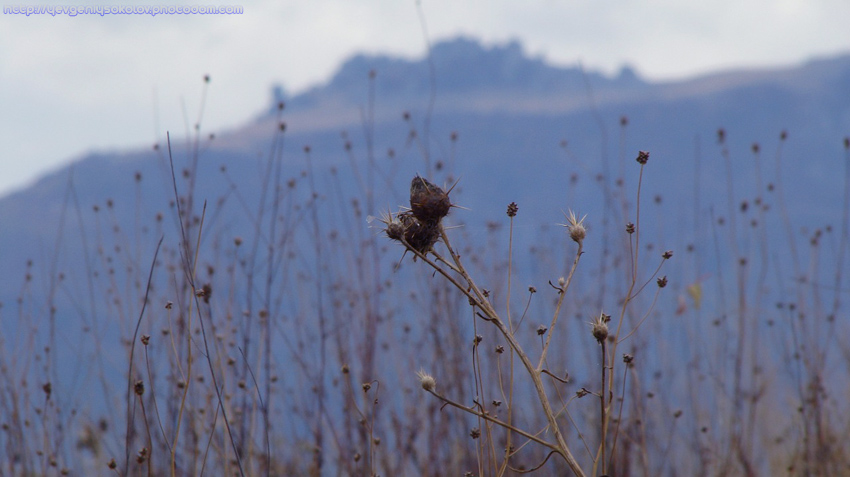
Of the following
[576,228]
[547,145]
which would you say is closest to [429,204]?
[576,228]

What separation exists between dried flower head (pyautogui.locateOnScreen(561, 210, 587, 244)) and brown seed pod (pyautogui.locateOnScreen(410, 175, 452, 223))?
0.77 ft

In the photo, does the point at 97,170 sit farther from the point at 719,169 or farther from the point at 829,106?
the point at 829,106

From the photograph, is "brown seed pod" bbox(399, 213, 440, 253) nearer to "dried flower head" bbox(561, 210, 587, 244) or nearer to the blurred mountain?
"dried flower head" bbox(561, 210, 587, 244)

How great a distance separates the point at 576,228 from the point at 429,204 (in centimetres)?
28

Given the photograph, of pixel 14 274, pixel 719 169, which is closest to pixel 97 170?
pixel 14 274

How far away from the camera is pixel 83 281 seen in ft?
142

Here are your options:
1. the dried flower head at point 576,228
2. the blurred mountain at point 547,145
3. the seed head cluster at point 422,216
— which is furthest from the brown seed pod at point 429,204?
the blurred mountain at point 547,145

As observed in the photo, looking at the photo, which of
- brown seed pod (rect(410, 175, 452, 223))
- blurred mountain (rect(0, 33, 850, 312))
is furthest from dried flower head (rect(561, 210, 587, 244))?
blurred mountain (rect(0, 33, 850, 312))

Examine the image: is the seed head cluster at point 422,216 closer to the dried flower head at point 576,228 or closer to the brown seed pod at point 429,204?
the brown seed pod at point 429,204

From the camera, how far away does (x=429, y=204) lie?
144 centimetres

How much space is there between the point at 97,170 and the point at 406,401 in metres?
63.0

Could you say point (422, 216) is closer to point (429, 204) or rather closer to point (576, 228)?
point (429, 204)

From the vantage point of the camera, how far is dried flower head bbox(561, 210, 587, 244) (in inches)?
55.0

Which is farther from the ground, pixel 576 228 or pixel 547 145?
pixel 547 145
